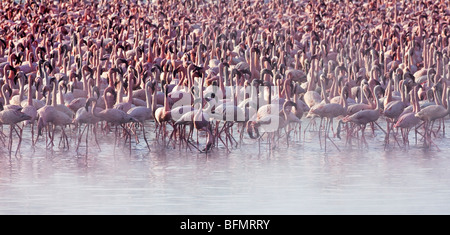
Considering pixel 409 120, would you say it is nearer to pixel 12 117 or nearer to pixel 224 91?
pixel 224 91

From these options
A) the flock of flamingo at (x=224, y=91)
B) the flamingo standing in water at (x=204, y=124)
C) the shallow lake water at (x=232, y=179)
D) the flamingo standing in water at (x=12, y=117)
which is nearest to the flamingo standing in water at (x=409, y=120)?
the flock of flamingo at (x=224, y=91)

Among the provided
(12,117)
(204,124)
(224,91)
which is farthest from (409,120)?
(12,117)

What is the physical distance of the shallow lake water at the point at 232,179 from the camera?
12.3 meters

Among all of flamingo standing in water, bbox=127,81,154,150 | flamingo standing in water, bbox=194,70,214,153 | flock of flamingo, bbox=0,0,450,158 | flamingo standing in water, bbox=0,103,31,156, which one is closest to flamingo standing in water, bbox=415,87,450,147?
flock of flamingo, bbox=0,0,450,158

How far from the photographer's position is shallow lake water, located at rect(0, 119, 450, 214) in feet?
40.3

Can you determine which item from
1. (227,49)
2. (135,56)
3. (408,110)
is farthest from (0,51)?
(408,110)

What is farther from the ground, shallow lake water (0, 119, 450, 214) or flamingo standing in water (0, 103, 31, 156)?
flamingo standing in water (0, 103, 31, 156)

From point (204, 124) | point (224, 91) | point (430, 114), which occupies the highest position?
point (224, 91)

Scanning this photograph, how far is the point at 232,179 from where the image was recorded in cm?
1402

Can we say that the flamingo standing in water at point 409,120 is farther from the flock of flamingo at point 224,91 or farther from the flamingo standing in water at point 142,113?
the flamingo standing in water at point 142,113

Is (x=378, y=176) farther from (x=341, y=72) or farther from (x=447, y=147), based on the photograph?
(x=341, y=72)

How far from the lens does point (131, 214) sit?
11930 millimetres

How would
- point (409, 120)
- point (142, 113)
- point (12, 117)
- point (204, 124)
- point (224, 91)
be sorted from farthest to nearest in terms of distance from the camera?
point (224, 91), point (142, 113), point (409, 120), point (12, 117), point (204, 124)

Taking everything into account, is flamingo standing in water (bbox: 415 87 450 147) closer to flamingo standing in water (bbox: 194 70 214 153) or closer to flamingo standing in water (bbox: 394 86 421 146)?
flamingo standing in water (bbox: 394 86 421 146)
